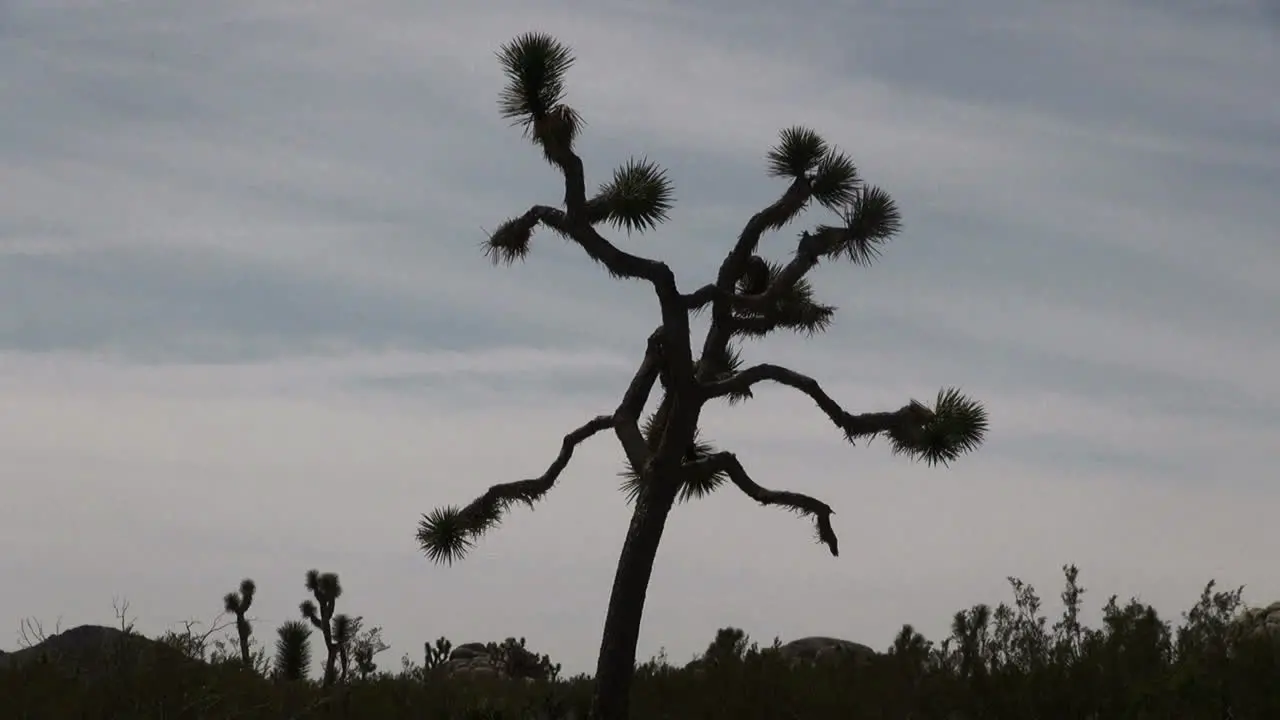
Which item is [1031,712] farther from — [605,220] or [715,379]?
[605,220]

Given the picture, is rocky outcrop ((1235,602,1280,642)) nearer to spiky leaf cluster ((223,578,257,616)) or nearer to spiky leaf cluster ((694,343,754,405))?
spiky leaf cluster ((694,343,754,405))

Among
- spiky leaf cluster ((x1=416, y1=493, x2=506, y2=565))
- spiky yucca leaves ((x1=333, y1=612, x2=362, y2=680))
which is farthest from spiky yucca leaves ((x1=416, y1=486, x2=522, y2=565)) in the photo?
spiky yucca leaves ((x1=333, y1=612, x2=362, y2=680))

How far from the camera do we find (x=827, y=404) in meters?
16.2

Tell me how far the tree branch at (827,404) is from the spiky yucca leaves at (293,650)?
11737 mm

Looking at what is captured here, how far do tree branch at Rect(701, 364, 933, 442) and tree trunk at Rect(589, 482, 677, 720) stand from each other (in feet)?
4.37

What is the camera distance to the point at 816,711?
14.6 m

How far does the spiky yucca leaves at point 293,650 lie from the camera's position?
2431cm

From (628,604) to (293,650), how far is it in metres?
11.4

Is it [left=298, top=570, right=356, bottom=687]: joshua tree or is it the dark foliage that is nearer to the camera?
the dark foliage

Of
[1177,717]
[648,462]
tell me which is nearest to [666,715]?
[648,462]

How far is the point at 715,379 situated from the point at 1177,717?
6113 mm

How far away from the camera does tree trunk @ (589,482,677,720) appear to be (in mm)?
14820

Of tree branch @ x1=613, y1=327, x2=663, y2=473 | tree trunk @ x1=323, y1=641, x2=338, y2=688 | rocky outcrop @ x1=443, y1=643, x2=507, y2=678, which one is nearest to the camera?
tree branch @ x1=613, y1=327, x2=663, y2=473

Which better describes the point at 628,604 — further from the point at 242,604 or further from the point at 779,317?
the point at 242,604
